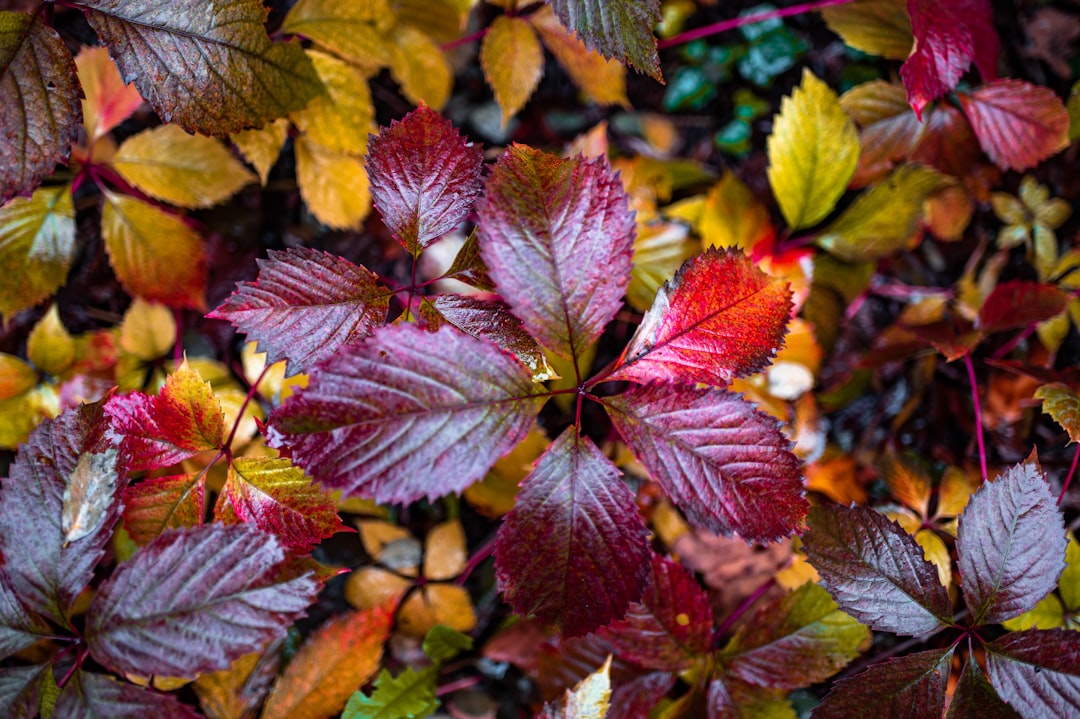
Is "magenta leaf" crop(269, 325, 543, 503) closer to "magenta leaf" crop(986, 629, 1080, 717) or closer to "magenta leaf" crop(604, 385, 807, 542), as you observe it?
"magenta leaf" crop(604, 385, 807, 542)

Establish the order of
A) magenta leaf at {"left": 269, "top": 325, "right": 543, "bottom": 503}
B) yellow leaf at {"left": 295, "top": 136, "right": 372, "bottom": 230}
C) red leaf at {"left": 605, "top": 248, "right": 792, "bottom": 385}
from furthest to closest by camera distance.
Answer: yellow leaf at {"left": 295, "top": 136, "right": 372, "bottom": 230}
red leaf at {"left": 605, "top": 248, "right": 792, "bottom": 385}
magenta leaf at {"left": 269, "top": 325, "right": 543, "bottom": 503}

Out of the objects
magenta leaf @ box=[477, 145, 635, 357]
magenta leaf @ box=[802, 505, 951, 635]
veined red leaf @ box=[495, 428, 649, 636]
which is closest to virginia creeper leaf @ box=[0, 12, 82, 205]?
magenta leaf @ box=[477, 145, 635, 357]

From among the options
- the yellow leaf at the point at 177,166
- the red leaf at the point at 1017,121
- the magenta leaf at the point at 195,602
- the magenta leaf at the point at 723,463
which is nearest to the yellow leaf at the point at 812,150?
the red leaf at the point at 1017,121

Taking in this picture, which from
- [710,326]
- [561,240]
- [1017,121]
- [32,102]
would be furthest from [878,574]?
[32,102]

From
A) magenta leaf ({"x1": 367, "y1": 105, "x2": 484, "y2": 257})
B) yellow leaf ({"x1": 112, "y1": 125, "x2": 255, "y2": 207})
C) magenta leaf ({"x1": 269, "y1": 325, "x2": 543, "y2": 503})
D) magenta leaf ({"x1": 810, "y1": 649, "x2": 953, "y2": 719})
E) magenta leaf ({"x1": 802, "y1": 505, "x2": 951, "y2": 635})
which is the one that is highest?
magenta leaf ({"x1": 367, "y1": 105, "x2": 484, "y2": 257})

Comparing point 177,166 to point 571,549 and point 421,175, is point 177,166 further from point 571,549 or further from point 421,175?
point 571,549

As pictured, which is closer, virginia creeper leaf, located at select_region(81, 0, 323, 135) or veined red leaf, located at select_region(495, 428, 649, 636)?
veined red leaf, located at select_region(495, 428, 649, 636)

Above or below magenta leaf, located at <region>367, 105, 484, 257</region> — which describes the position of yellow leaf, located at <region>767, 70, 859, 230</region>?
below

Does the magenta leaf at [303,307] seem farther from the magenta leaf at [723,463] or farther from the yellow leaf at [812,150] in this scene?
the yellow leaf at [812,150]
